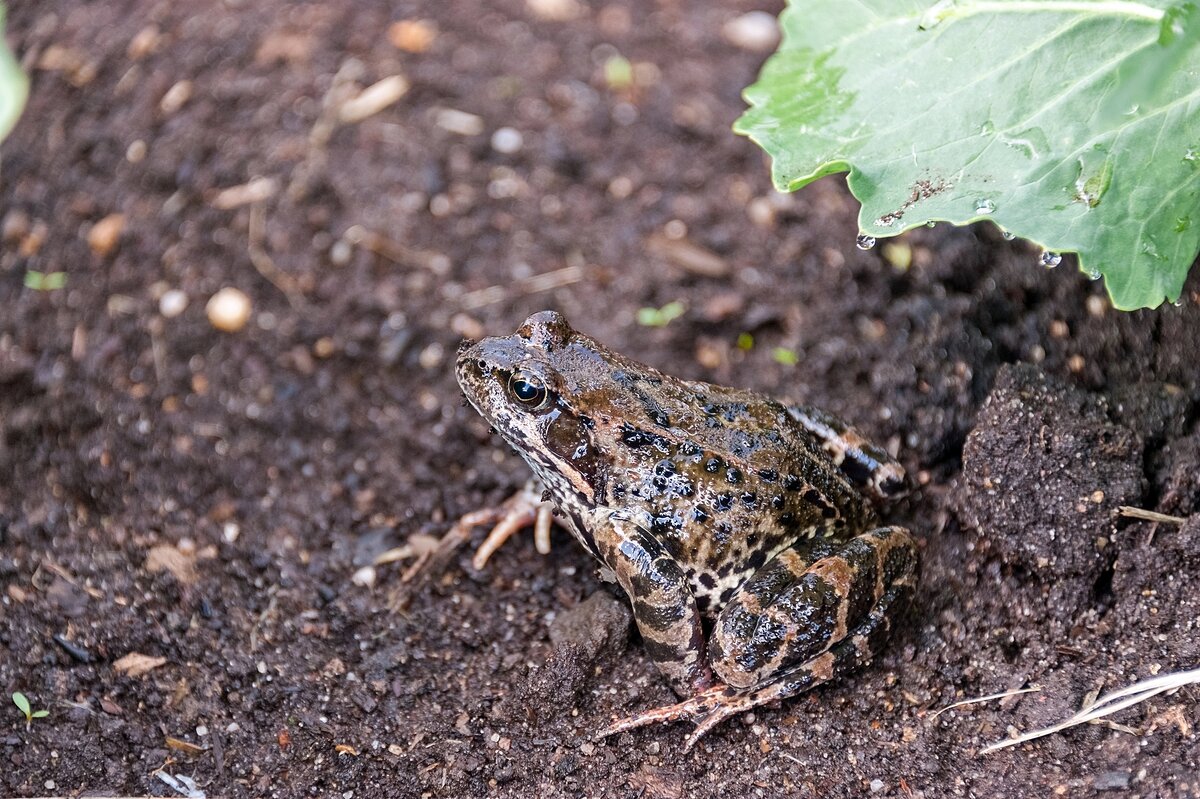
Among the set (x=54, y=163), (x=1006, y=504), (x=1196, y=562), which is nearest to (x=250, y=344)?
(x=54, y=163)

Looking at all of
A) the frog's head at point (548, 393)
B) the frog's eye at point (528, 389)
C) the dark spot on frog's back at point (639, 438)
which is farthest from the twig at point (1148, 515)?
the frog's eye at point (528, 389)

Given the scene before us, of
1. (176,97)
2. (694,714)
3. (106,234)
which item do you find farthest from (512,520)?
(176,97)

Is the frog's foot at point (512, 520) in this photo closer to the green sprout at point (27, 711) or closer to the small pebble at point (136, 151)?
the green sprout at point (27, 711)

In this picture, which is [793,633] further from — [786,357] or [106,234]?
[106,234]

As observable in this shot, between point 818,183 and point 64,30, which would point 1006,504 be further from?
point 64,30

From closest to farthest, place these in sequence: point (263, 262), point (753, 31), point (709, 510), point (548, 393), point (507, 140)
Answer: point (709, 510) < point (548, 393) < point (263, 262) < point (507, 140) < point (753, 31)

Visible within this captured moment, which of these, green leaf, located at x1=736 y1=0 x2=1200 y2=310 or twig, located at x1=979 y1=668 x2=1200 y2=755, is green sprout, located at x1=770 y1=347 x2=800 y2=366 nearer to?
green leaf, located at x1=736 y1=0 x2=1200 y2=310

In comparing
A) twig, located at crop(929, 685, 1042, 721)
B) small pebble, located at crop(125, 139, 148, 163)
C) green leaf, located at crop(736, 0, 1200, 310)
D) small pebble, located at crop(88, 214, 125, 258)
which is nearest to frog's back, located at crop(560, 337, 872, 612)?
twig, located at crop(929, 685, 1042, 721)
